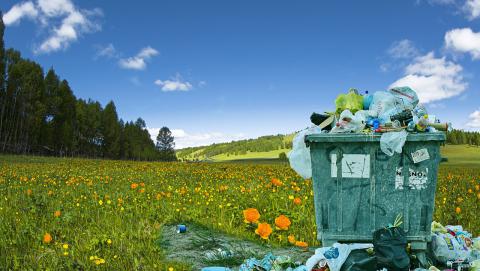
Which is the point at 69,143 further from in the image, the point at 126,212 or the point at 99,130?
the point at 126,212

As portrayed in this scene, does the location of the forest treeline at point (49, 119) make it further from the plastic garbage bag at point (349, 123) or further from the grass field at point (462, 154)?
the plastic garbage bag at point (349, 123)

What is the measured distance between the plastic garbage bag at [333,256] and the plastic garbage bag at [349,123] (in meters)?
1.11

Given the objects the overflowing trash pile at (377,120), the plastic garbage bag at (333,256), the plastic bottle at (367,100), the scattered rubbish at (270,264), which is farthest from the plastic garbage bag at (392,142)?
the scattered rubbish at (270,264)

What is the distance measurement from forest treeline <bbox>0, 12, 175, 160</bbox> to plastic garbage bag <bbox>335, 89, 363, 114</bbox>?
5233 cm

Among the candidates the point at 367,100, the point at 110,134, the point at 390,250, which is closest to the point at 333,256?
the point at 390,250

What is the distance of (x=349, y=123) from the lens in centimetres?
425

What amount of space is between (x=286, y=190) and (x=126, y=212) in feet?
11.6

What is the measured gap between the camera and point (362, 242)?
14.2ft

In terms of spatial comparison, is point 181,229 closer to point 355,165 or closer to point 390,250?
point 355,165

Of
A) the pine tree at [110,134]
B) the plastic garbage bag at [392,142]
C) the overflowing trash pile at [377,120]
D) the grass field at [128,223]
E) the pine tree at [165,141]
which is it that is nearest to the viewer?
the plastic garbage bag at [392,142]

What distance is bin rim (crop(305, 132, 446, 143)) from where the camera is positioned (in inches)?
159

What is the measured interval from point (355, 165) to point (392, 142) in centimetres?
41

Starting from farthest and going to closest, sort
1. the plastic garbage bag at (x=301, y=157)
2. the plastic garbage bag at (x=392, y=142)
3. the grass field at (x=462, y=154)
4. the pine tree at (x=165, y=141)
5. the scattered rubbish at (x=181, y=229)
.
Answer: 1. the pine tree at (x=165, y=141)
2. the grass field at (x=462, y=154)
3. the scattered rubbish at (x=181, y=229)
4. the plastic garbage bag at (x=301, y=157)
5. the plastic garbage bag at (x=392, y=142)

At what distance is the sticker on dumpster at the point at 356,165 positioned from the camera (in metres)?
4.15
